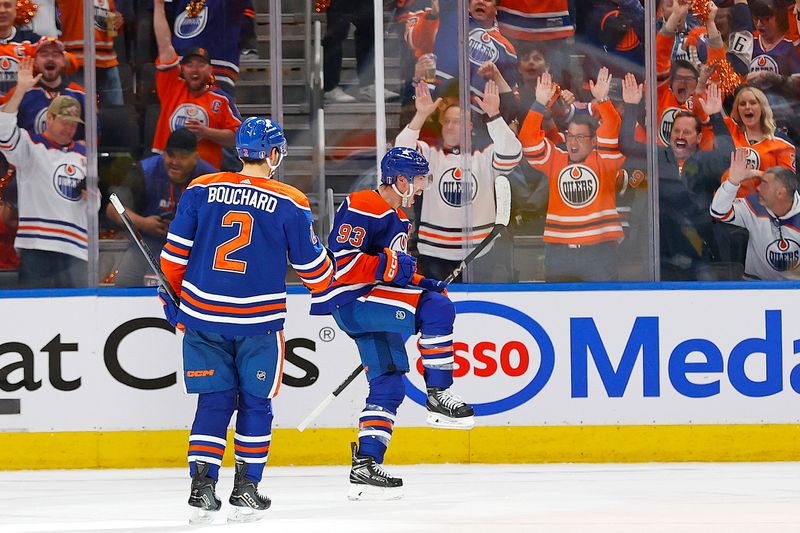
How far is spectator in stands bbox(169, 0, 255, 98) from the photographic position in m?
6.70

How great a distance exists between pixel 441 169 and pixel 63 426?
6.98ft

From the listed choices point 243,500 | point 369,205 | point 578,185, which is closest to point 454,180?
point 578,185

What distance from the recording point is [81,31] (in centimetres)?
661

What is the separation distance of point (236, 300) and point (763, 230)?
3.29 metres

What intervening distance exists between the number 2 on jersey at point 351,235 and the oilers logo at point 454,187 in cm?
169

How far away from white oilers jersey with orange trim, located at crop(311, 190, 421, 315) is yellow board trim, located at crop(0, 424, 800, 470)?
1278 mm

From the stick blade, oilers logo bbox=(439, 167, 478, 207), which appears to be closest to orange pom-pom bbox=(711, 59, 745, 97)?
oilers logo bbox=(439, 167, 478, 207)

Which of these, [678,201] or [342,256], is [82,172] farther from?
[678,201]

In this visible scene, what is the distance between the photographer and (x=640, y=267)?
6586mm

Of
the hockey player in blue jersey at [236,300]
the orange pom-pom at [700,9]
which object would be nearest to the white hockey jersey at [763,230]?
the orange pom-pom at [700,9]

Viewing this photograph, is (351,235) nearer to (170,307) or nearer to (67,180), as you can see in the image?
(170,307)

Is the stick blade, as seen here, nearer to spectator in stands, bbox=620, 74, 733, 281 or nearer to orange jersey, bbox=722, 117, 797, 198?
spectator in stands, bbox=620, 74, 733, 281

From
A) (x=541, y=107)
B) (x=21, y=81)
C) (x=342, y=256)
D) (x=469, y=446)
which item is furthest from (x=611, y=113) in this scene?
(x=21, y=81)

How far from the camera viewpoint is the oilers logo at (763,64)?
6672 mm
